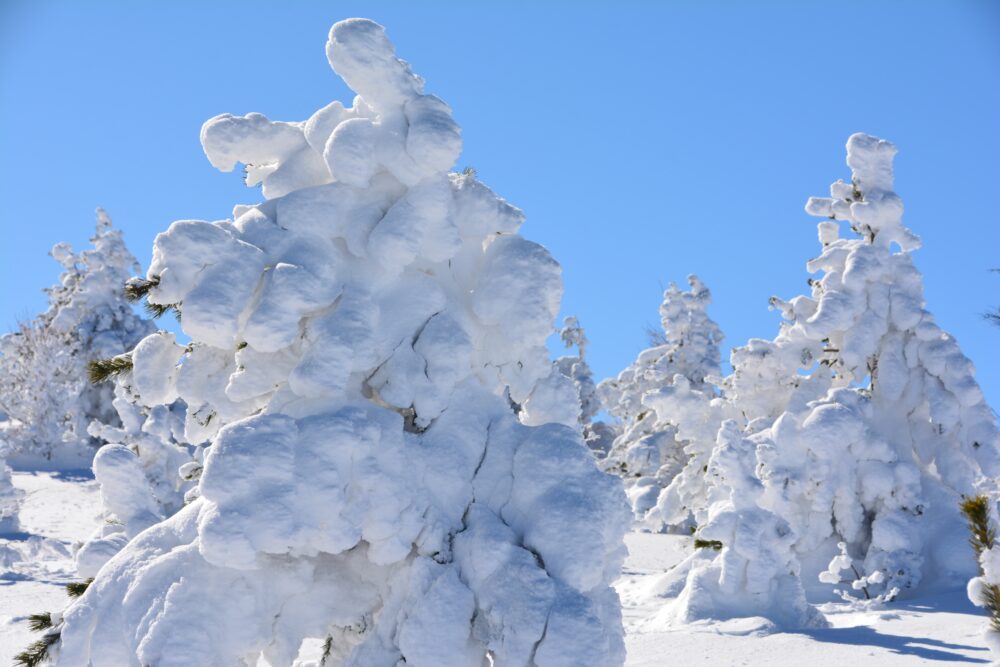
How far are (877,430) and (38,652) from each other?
1418cm

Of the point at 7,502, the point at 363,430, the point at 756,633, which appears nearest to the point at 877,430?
the point at 756,633

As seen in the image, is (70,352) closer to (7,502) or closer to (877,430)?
(7,502)

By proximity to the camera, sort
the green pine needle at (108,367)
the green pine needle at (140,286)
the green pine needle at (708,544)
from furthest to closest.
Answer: the green pine needle at (708,544) < the green pine needle at (108,367) < the green pine needle at (140,286)

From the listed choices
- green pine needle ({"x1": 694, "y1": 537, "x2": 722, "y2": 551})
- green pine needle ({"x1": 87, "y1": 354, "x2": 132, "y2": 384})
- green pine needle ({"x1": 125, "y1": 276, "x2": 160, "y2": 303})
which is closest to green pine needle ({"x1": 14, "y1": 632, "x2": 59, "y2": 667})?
green pine needle ({"x1": 87, "y1": 354, "x2": 132, "y2": 384})

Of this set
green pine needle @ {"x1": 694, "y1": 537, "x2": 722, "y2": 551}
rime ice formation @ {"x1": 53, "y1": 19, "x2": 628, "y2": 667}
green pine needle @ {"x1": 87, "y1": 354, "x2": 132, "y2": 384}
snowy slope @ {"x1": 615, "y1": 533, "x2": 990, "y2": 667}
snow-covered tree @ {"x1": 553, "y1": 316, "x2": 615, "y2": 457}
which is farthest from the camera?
snow-covered tree @ {"x1": 553, "y1": 316, "x2": 615, "y2": 457}

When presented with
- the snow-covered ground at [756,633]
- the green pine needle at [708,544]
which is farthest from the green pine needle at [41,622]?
the green pine needle at [708,544]

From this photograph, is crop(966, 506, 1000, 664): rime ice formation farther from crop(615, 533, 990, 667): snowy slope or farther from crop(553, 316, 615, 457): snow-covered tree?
crop(553, 316, 615, 457): snow-covered tree

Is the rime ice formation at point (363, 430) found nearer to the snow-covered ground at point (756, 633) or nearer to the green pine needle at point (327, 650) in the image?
the green pine needle at point (327, 650)

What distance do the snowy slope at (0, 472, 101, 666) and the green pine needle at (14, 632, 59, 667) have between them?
4.66 meters

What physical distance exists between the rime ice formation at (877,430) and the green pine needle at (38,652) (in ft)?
32.4

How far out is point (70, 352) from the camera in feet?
122

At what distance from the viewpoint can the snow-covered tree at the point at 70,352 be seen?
3494cm

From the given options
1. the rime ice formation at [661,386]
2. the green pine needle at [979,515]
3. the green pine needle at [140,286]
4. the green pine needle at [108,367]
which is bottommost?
the green pine needle at [979,515]

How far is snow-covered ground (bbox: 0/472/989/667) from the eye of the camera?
34.6 feet
